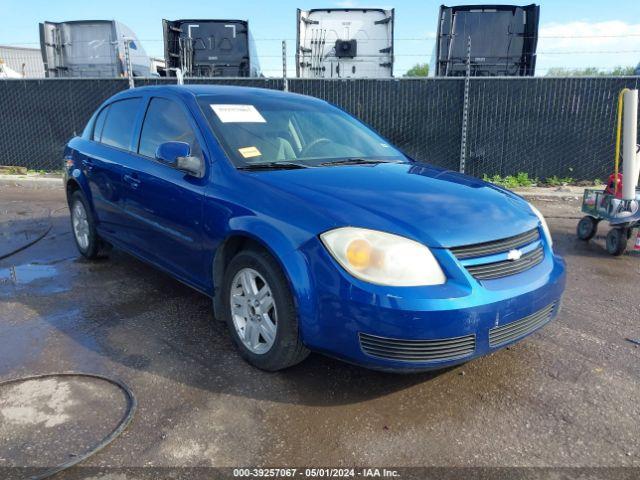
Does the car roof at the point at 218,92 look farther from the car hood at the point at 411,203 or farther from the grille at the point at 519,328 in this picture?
the grille at the point at 519,328

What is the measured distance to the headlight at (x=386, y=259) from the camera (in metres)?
2.46

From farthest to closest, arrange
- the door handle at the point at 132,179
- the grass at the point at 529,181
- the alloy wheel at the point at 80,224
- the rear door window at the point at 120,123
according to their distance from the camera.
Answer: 1. the grass at the point at 529,181
2. the alloy wheel at the point at 80,224
3. the rear door window at the point at 120,123
4. the door handle at the point at 132,179

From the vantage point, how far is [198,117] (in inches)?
137

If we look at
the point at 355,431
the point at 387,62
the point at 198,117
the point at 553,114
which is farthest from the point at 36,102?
the point at 355,431

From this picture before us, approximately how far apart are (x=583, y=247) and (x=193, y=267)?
4.70 meters

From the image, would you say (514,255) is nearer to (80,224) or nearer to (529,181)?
(80,224)

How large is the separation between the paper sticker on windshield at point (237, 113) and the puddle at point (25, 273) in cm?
256

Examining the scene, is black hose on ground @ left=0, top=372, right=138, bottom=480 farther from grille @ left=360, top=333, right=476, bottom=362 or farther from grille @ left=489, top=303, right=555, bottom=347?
grille @ left=489, top=303, right=555, bottom=347

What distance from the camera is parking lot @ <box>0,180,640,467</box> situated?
2.37 m

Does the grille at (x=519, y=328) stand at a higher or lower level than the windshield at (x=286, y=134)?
lower

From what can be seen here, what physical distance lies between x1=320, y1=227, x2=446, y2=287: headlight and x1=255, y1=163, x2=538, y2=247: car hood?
62 millimetres

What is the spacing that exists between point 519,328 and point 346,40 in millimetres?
10344

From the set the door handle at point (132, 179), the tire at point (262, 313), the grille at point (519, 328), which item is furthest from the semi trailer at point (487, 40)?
the tire at point (262, 313)

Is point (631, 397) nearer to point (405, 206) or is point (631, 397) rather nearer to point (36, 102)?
point (405, 206)
